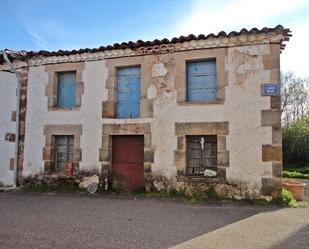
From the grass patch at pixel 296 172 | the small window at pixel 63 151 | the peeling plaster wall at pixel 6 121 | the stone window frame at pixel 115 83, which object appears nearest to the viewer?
the stone window frame at pixel 115 83

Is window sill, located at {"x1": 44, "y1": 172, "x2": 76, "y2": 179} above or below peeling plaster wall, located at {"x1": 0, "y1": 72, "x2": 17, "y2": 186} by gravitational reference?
below

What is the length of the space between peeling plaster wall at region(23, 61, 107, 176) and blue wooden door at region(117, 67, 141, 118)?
461mm

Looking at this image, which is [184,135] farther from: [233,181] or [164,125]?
[233,181]

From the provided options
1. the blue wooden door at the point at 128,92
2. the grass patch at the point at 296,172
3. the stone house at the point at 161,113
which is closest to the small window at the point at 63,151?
the stone house at the point at 161,113

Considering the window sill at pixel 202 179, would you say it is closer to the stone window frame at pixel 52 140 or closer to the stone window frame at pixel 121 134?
the stone window frame at pixel 121 134

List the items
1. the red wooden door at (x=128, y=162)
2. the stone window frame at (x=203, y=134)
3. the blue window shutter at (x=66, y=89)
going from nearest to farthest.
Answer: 1. the stone window frame at (x=203, y=134)
2. the red wooden door at (x=128, y=162)
3. the blue window shutter at (x=66, y=89)

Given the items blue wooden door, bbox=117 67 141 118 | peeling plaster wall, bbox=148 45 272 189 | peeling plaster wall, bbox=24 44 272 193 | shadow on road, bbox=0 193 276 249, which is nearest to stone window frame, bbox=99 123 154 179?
peeling plaster wall, bbox=24 44 272 193

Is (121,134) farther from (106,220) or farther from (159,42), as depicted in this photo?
(106,220)

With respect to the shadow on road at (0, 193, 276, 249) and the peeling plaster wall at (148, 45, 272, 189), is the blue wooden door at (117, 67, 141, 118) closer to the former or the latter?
A: the peeling plaster wall at (148, 45, 272, 189)

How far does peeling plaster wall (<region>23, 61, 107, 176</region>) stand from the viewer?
996 centimetres

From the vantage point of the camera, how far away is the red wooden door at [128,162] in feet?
31.7

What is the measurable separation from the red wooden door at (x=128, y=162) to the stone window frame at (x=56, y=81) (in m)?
1.81

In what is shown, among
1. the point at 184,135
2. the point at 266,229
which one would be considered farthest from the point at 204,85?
the point at 266,229

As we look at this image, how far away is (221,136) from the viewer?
876 cm
